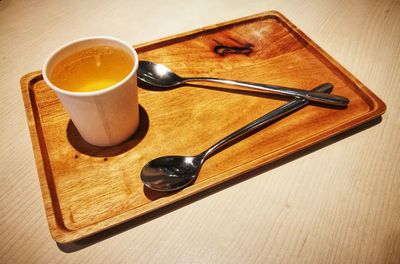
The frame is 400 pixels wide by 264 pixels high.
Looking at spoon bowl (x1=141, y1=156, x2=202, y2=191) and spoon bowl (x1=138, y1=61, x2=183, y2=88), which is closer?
spoon bowl (x1=141, y1=156, x2=202, y2=191)

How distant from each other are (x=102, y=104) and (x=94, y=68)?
0.11 metres

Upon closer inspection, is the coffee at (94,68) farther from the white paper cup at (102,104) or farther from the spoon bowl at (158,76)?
the spoon bowl at (158,76)

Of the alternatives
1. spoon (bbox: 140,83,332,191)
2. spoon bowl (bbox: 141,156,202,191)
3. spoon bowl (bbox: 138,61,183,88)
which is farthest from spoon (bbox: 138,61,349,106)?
spoon bowl (bbox: 141,156,202,191)

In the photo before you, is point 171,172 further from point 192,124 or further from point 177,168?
point 192,124

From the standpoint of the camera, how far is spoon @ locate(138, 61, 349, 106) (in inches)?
22.3

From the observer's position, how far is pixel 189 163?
473 mm

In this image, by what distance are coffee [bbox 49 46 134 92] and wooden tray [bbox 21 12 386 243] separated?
0.12 m

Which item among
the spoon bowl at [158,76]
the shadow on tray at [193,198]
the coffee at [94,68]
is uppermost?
the coffee at [94,68]

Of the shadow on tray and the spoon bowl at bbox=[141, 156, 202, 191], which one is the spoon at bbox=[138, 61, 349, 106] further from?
the spoon bowl at bbox=[141, 156, 202, 191]

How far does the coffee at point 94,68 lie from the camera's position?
460mm

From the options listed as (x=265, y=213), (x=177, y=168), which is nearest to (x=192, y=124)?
Answer: (x=177, y=168)

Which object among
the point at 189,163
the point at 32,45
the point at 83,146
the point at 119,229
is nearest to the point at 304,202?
the point at 189,163

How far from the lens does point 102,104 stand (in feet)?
1.37

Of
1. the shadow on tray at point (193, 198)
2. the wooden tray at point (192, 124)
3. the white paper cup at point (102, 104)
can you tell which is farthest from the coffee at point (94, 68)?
the shadow on tray at point (193, 198)
